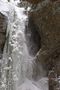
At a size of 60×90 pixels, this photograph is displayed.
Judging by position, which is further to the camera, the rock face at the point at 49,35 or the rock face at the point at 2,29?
the rock face at the point at 2,29

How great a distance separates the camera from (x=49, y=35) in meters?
7.17

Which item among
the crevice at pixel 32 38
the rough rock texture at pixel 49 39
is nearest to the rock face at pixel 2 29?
the crevice at pixel 32 38

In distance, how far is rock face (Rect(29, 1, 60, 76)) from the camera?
22.8 feet

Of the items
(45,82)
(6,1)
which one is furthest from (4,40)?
(6,1)

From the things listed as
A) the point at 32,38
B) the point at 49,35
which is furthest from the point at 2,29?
the point at 49,35

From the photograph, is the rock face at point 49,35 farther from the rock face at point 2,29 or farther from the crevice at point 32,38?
the rock face at point 2,29

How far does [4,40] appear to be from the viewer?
801 centimetres

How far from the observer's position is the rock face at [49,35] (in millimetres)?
6938

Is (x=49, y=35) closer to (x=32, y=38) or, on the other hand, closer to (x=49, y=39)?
(x=49, y=39)

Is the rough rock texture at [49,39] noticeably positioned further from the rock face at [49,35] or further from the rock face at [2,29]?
the rock face at [2,29]

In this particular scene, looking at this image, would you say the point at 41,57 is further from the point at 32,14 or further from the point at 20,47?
the point at 32,14

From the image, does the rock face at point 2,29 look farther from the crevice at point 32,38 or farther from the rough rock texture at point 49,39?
the rough rock texture at point 49,39

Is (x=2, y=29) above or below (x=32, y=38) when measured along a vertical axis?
above

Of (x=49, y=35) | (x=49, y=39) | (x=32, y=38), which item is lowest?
(x=32, y=38)
